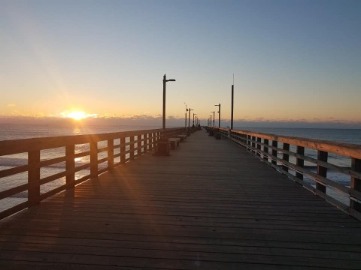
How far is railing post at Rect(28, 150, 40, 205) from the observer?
5770 millimetres

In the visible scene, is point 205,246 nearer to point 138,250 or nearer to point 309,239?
point 138,250

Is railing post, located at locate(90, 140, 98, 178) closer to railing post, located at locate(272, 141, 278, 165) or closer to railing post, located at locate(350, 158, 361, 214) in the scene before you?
railing post, located at locate(272, 141, 278, 165)

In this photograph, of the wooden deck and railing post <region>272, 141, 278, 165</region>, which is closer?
the wooden deck

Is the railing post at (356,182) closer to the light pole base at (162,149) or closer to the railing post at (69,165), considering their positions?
the railing post at (69,165)

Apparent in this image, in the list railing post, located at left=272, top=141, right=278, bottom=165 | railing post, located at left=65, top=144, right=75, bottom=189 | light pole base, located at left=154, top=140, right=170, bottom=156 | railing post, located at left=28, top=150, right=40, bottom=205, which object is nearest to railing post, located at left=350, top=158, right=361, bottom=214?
railing post, located at left=28, top=150, right=40, bottom=205

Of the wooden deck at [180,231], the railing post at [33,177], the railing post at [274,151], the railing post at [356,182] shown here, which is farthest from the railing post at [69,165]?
the railing post at [274,151]

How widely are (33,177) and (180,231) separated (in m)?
2.58

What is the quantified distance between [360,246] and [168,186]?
434 centimetres

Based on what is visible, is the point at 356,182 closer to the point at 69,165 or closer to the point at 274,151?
the point at 69,165

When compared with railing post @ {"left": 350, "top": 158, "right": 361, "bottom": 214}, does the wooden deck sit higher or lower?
lower

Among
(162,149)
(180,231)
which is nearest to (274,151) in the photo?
(162,149)

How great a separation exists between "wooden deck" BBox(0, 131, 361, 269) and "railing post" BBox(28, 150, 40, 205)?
0.55 ft

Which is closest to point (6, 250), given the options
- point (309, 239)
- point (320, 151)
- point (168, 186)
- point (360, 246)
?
point (309, 239)

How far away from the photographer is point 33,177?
19.3 feet
